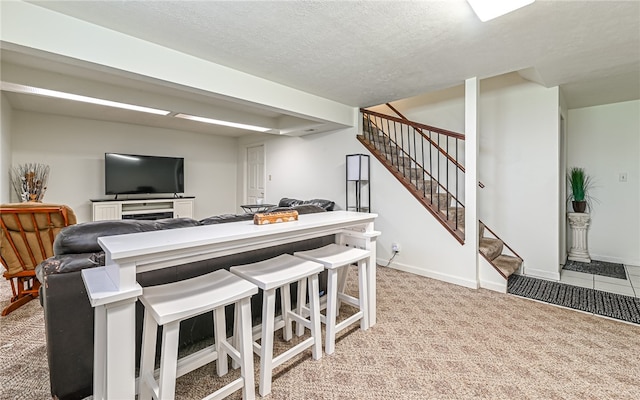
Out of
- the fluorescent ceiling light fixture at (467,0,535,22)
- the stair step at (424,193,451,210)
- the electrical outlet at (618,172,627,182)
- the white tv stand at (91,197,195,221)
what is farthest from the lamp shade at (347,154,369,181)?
the white tv stand at (91,197,195,221)

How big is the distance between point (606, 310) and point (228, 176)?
22.5 ft

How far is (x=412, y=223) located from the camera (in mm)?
3617

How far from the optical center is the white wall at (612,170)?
3.77 metres

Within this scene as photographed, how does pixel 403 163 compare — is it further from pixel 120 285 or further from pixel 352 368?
pixel 120 285

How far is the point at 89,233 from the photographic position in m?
1.44

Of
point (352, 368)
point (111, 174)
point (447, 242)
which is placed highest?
point (111, 174)

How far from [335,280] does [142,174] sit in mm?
5193

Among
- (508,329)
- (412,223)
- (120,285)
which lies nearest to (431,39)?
(412,223)

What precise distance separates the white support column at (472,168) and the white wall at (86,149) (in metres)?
5.58

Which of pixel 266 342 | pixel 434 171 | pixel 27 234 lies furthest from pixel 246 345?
pixel 434 171

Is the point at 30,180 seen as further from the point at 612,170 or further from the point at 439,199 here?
the point at 612,170

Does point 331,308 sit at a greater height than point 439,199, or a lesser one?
lesser

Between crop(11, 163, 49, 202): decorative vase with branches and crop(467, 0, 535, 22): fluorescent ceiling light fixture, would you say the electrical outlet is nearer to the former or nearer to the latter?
crop(467, 0, 535, 22): fluorescent ceiling light fixture

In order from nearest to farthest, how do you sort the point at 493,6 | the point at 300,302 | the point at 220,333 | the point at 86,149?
the point at 220,333
the point at 493,6
the point at 300,302
the point at 86,149
